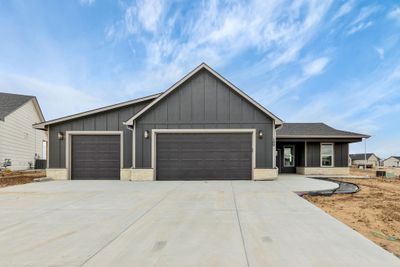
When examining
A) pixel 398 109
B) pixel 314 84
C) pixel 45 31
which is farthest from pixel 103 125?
pixel 398 109

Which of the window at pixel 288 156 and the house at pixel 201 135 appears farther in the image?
the window at pixel 288 156

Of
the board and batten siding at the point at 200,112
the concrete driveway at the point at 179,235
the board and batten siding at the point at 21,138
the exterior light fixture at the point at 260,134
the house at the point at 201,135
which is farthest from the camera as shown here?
the board and batten siding at the point at 21,138

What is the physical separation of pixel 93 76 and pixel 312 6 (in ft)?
59.8

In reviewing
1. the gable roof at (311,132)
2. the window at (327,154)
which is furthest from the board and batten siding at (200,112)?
the window at (327,154)

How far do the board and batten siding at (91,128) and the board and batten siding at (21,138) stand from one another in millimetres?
9955

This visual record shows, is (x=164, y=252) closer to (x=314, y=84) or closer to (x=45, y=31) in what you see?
(x=45, y=31)

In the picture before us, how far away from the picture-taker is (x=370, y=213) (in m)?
6.14

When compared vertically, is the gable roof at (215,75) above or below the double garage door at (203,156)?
above

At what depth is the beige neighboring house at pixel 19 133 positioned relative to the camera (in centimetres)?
1974

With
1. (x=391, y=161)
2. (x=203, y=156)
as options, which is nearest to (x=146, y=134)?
(x=203, y=156)

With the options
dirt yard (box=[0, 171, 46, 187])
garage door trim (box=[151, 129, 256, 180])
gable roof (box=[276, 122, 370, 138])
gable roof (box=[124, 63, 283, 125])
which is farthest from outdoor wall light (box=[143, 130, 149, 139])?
gable roof (box=[276, 122, 370, 138])

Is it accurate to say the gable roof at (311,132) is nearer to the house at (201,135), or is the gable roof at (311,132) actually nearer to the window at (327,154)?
the window at (327,154)

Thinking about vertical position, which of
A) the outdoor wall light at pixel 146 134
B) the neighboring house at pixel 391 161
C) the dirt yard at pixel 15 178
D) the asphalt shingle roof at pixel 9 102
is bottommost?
the neighboring house at pixel 391 161

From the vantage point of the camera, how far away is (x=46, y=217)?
17.6 ft
